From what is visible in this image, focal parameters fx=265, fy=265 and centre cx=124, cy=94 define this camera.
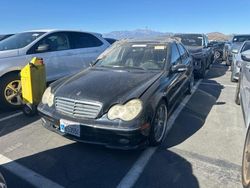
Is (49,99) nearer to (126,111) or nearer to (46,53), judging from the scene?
(126,111)

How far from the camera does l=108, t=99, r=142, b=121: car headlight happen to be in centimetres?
344

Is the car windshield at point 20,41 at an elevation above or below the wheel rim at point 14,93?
above

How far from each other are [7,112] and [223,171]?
176 inches

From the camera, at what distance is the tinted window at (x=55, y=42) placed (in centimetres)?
619

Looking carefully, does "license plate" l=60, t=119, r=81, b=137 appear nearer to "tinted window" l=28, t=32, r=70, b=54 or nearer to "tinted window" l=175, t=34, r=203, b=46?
"tinted window" l=28, t=32, r=70, b=54

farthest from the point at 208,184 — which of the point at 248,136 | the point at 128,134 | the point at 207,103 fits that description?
the point at 207,103

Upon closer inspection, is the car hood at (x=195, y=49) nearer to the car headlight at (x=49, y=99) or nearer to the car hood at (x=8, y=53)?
the car hood at (x=8, y=53)

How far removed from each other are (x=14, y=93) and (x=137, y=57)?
2.79 meters

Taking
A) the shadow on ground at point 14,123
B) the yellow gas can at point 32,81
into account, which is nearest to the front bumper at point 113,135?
the shadow on ground at point 14,123

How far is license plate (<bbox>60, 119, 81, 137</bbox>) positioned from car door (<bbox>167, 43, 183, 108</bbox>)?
1654mm

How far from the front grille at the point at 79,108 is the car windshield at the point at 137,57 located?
1442 mm

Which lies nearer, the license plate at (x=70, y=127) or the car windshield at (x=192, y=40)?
the license plate at (x=70, y=127)

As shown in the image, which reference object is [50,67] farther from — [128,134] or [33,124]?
[128,134]

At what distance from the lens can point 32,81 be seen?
519 cm
